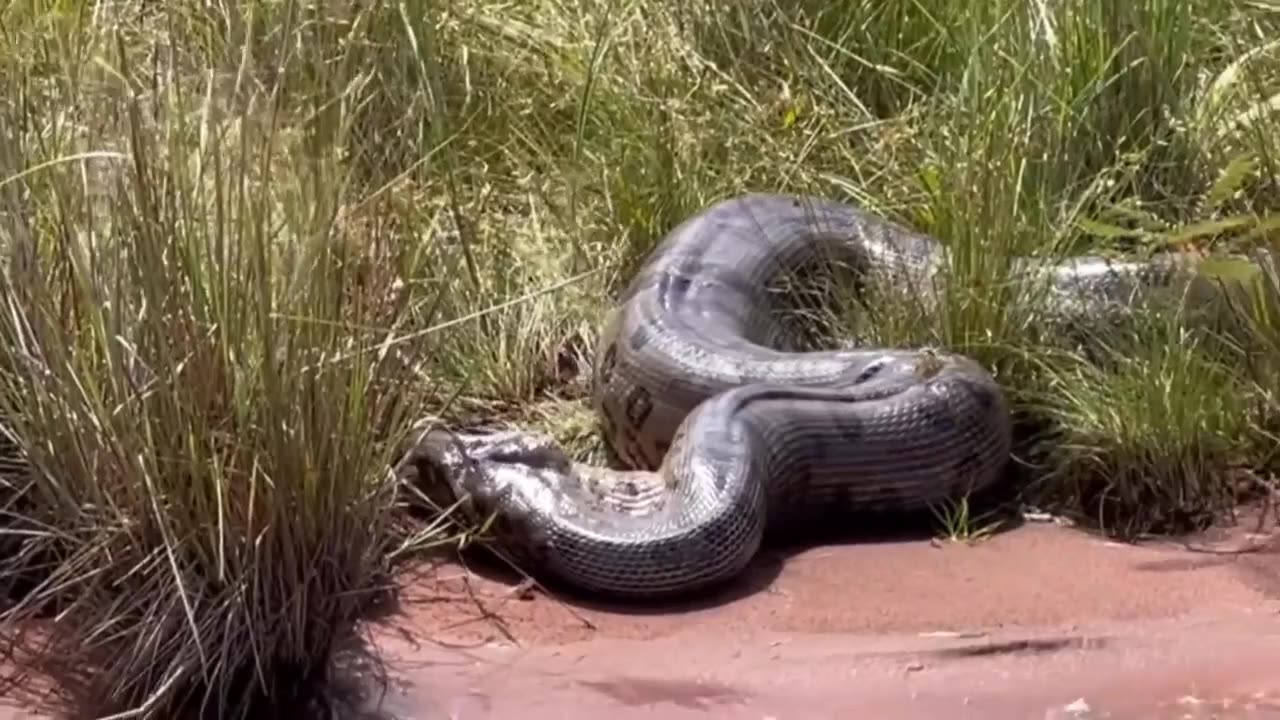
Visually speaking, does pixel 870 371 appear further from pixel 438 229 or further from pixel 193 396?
pixel 193 396

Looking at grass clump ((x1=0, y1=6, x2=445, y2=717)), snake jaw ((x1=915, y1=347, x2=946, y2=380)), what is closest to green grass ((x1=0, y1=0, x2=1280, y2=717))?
grass clump ((x1=0, y1=6, x2=445, y2=717))

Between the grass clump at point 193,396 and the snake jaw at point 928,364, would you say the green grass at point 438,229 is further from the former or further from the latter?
the snake jaw at point 928,364

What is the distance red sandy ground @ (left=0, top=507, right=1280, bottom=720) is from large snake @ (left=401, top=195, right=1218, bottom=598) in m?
0.18

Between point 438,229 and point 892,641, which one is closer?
point 892,641

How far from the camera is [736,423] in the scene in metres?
6.09

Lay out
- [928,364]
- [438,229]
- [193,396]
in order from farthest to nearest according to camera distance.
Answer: [928,364]
[438,229]
[193,396]

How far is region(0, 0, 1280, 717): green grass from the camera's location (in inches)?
171

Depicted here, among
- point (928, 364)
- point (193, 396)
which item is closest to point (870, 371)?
point (928, 364)

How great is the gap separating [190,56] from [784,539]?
7.14 feet

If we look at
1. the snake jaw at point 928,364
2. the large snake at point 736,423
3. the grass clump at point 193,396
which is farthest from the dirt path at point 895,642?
the snake jaw at point 928,364

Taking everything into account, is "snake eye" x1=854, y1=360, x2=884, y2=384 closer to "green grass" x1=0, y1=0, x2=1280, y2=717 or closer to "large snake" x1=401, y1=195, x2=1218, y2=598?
"large snake" x1=401, y1=195, x2=1218, y2=598

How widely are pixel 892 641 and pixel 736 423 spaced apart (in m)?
1.12

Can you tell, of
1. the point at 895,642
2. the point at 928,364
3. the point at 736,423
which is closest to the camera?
the point at 895,642

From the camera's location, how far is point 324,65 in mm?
5047
